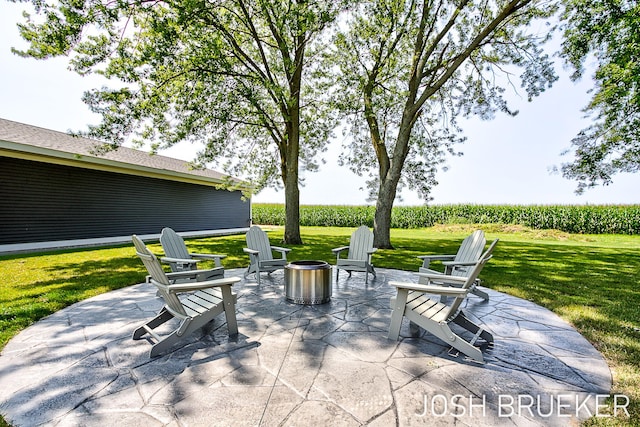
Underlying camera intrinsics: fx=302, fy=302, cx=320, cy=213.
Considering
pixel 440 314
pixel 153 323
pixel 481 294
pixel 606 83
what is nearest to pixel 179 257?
pixel 153 323

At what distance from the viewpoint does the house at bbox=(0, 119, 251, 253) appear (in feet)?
30.3

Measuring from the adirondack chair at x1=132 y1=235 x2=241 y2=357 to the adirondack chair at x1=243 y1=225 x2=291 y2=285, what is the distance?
1908mm

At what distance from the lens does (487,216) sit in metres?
21.2

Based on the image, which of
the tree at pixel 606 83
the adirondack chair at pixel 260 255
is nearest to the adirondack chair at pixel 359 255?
the adirondack chair at pixel 260 255

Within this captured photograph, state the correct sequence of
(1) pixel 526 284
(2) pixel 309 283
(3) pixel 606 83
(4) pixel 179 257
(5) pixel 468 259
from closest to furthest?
(2) pixel 309 283 → (5) pixel 468 259 → (4) pixel 179 257 → (1) pixel 526 284 → (3) pixel 606 83

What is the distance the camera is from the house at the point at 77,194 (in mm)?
9227

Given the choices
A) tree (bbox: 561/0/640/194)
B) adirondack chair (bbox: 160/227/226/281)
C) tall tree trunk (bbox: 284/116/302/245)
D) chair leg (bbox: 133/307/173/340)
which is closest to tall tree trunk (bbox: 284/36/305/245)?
tall tree trunk (bbox: 284/116/302/245)

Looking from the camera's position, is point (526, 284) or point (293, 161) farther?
point (293, 161)

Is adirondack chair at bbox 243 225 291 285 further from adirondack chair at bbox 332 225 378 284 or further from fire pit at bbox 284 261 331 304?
fire pit at bbox 284 261 331 304

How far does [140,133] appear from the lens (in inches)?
389

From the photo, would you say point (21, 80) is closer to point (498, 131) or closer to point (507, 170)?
point (498, 131)

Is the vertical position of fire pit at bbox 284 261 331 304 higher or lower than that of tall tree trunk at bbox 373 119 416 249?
lower

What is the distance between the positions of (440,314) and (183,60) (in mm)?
9325

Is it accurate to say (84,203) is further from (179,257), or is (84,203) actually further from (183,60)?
(179,257)
